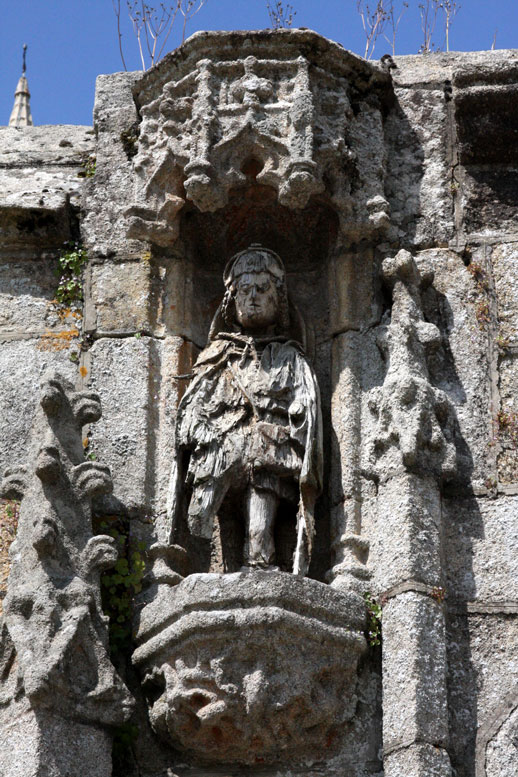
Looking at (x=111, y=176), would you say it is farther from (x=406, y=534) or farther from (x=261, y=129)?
(x=406, y=534)

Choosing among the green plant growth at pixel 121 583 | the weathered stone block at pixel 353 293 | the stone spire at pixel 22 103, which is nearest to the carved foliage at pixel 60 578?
the green plant growth at pixel 121 583

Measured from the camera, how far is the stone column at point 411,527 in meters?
6.03

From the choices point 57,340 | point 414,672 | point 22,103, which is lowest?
point 414,672

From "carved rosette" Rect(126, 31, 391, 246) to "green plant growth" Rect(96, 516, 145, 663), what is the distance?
4.57 ft

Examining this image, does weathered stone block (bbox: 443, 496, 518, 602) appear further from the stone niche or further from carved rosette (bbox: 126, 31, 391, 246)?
carved rosette (bbox: 126, 31, 391, 246)

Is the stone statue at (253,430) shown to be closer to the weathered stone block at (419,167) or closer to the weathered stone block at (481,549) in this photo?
the weathered stone block at (481,549)

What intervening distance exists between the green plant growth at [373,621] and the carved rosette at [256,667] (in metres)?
0.08

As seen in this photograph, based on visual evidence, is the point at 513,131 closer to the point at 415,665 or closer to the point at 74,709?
the point at 415,665

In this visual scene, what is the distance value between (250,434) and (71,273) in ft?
4.30

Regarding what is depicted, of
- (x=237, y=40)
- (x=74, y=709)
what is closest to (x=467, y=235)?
(x=237, y=40)

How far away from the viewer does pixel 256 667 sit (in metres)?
6.17

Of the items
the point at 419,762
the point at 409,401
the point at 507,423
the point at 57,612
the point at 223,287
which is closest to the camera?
the point at 419,762

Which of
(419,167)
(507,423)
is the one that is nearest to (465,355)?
(507,423)

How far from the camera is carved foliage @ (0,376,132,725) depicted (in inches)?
241
